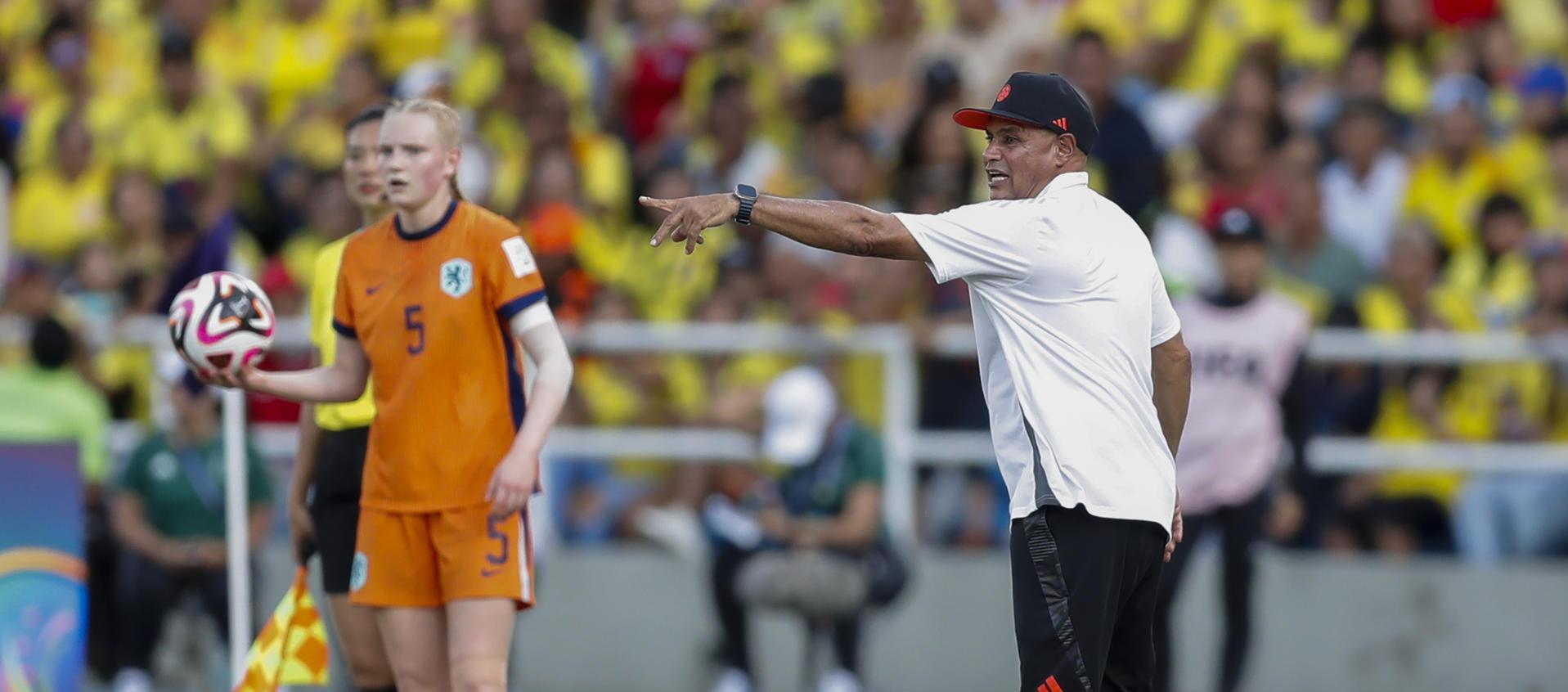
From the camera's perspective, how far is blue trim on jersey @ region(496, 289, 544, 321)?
6.85 meters

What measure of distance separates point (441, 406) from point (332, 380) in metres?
0.44

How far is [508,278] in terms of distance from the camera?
6.87m

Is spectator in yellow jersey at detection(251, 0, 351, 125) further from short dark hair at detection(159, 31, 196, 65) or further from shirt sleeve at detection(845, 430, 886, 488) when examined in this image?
shirt sleeve at detection(845, 430, 886, 488)

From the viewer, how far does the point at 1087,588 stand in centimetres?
606

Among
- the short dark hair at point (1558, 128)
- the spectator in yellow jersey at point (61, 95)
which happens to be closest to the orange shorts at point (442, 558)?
the short dark hair at point (1558, 128)

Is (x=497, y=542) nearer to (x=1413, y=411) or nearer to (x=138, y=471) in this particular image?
(x=138, y=471)

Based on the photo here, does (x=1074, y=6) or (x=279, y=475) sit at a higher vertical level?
(x=1074, y=6)

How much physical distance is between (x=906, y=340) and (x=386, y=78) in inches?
194

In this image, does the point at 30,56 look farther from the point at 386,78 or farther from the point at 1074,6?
the point at 1074,6

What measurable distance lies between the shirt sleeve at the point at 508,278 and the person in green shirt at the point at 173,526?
5180 mm

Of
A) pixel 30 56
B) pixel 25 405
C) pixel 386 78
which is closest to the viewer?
pixel 25 405

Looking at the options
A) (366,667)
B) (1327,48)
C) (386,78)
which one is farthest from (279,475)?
(1327,48)

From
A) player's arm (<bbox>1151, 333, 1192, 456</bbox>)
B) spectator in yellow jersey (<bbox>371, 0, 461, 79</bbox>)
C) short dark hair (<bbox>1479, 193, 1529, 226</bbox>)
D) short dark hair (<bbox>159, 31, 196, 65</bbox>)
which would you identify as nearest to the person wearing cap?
short dark hair (<bbox>1479, 193, 1529, 226</bbox>)

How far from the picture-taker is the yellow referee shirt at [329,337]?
7.80 meters
